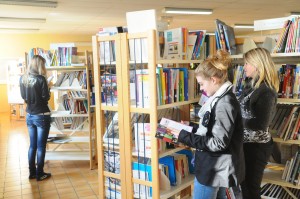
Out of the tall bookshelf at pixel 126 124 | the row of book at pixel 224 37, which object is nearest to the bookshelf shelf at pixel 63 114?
the tall bookshelf at pixel 126 124

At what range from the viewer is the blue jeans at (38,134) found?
12.7 ft

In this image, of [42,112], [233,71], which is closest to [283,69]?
[233,71]

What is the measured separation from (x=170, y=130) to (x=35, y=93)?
2.37 meters

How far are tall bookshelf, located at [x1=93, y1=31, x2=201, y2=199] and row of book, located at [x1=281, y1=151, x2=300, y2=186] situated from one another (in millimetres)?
884

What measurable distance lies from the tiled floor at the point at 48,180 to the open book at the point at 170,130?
69.4 inches

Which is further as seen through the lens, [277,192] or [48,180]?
[48,180]

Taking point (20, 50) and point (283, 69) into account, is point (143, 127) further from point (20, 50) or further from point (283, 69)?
point (20, 50)

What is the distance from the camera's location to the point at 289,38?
261 cm

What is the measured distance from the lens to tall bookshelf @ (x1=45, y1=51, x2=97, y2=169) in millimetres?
4391

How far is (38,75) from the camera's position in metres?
3.86

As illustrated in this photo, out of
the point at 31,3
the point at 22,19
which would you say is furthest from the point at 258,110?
the point at 22,19

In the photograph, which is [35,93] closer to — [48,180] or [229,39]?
[48,180]

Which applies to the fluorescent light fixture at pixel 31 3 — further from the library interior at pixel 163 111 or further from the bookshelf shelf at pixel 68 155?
the bookshelf shelf at pixel 68 155

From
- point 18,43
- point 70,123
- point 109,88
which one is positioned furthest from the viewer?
point 18,43
